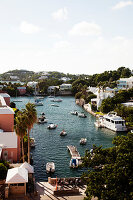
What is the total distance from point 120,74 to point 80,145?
126 metres

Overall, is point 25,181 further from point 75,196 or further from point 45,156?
point 45,156

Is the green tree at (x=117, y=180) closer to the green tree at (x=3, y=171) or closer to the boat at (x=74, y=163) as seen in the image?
the green tree at (x=3, y=171)

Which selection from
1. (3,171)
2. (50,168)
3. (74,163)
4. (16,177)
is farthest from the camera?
(74,163)

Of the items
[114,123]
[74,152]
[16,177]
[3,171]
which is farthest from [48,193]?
[114,123]

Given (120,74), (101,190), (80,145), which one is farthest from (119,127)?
(120,74)

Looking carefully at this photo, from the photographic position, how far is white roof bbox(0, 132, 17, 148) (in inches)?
1193

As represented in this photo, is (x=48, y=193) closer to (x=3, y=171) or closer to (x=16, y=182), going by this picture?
(x=16, y=182)

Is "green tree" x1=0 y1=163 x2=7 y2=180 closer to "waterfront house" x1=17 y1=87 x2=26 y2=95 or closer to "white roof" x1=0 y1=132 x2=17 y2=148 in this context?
"white roof" x1=0 y1=132 x2=17 y2=148

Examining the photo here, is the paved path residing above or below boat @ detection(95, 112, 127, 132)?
below

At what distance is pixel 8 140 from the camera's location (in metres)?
31.0

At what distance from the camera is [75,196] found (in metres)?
22.7

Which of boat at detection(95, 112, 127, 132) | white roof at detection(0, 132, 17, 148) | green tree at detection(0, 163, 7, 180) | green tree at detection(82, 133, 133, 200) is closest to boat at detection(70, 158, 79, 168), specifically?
white roof at detection(0, 132, 17, 148)

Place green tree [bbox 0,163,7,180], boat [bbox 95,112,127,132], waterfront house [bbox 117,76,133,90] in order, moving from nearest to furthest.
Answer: green tree [bbox 0,163,7,180], boat [bbox 95,112,127,132], waterfront house [bbox 117,76,133,90]

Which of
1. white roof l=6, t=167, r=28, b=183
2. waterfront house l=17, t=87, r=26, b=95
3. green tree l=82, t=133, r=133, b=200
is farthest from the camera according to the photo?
waterfront house l=17, t=87, r=26, b=95
